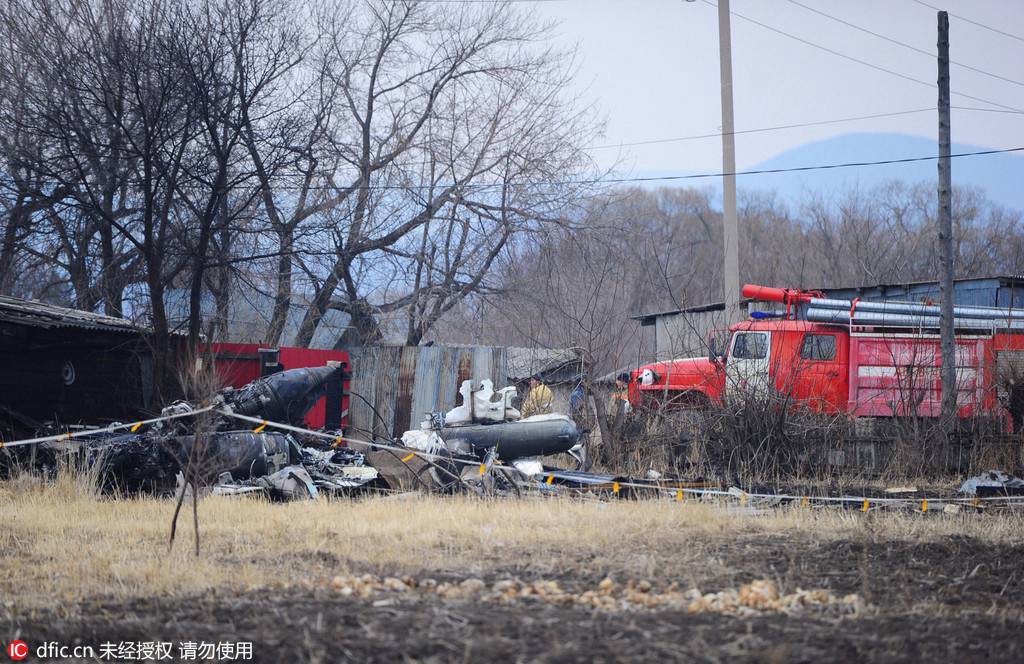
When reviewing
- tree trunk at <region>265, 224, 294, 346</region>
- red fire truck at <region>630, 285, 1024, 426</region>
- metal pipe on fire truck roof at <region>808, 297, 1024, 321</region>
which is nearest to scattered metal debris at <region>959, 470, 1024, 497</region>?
red fire truck at <region>630, 285, 1024, 426</region>

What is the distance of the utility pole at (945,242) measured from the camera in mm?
14344

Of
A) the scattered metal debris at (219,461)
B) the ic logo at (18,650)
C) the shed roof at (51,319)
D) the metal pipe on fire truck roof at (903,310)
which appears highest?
the metal pipe on fire truck roof at (903,310)

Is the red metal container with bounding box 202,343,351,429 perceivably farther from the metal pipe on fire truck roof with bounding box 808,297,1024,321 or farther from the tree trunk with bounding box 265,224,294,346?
the metal pipe on fire truck roof with bounding box 808,297,1024,321

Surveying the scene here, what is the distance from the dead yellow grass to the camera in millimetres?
6914

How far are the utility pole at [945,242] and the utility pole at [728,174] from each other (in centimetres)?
563

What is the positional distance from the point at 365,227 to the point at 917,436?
1418 centimetres

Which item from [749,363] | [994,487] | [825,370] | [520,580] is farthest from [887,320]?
[520,580]

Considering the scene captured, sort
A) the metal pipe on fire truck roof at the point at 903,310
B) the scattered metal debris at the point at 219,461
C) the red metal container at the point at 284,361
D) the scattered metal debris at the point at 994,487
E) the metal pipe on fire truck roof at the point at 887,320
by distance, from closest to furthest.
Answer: the scattered metal debris at the point at 219,461, the scattered metal debris at the point at 994,487, the metal pipe on fire truck roof at the point at 887,320, the metal pipe on fire truck roof at the point at 903,310, the red metal container at the point at 284,361

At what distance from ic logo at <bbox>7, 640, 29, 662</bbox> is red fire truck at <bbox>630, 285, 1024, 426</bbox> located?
34.5ft

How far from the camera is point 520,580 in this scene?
655 cm

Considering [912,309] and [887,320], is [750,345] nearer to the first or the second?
[887,320]

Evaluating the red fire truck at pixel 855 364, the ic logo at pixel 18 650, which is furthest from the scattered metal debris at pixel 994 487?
the ic logo at pixel 18 650

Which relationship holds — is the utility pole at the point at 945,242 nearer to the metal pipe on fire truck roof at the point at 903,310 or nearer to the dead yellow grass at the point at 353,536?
the metal pipe on fire truck roof at the point at 903,310

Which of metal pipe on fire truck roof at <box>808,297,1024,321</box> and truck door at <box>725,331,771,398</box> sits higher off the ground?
metal pipe on fire truck roof at <box>808,297,1024,321</box>
